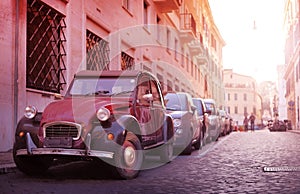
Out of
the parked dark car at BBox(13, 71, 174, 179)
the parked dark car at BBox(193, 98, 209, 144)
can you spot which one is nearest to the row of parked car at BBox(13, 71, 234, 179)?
the parked dark car at BBox(13, 71, 174, 179)

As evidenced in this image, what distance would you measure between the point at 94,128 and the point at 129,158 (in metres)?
0.73

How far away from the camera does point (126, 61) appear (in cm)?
2022

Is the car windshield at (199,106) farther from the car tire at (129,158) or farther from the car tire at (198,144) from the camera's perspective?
the car tire at (129,158)

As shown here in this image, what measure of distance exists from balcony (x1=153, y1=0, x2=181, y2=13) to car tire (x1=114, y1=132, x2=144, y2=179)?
19232mm

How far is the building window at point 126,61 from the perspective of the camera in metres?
19.5

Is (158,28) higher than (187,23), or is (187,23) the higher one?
(187,23)

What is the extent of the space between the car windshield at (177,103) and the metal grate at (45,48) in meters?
3.19

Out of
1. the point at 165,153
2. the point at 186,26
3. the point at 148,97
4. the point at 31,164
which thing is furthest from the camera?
the point at 186,26

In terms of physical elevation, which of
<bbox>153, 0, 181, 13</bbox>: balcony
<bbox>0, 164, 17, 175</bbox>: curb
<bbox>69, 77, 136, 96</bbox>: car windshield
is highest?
<bbox>153, 0, 181, 13</bbox>: balcony

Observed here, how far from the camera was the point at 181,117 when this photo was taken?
11750 millimetres

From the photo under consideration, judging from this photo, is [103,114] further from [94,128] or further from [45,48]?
[45,48]

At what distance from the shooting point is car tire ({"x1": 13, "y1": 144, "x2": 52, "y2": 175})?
7.39 m

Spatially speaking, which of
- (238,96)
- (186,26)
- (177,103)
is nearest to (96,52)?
(177,103)

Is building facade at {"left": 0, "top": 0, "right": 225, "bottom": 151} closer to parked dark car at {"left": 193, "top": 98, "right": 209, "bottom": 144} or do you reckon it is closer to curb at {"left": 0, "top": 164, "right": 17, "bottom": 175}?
curb at {"left": 0, "top": 164, "right": 17, "bottom": 175}
